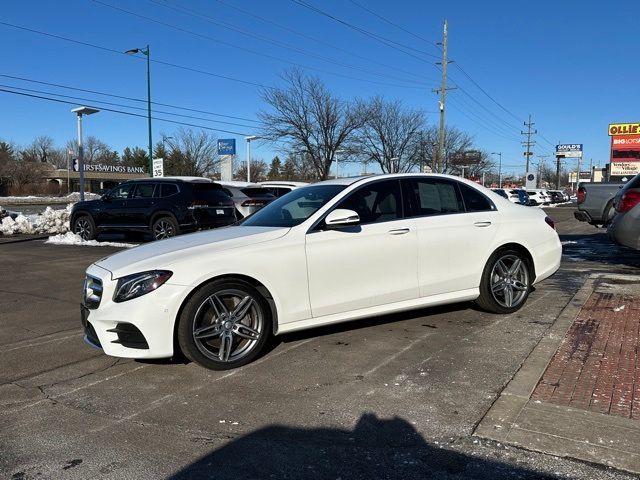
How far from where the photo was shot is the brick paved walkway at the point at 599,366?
371 cm

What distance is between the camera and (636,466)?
2910 millimetres

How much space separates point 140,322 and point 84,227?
12613mm

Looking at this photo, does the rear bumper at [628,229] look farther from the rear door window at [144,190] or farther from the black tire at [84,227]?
the black tire at [84,227]

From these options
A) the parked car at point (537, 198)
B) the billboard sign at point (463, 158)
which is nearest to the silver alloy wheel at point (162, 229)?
the parked car at point (537, 198)

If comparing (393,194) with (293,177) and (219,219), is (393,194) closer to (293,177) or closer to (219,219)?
(219,219)

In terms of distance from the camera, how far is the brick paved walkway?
3.71 m

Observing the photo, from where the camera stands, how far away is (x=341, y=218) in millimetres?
4820

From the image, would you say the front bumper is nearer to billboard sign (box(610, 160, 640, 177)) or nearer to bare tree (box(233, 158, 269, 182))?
billboard sign (box(610, 160, 640, 177))

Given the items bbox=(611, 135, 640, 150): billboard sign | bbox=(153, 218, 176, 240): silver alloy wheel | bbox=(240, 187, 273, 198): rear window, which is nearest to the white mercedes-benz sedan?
bbox=(153, 218, 176, 240): silver alloy wheel

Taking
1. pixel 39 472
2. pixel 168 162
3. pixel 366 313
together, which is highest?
pixel 168 162

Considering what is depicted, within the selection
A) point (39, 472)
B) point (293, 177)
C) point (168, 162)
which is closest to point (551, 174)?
point (293, 177)

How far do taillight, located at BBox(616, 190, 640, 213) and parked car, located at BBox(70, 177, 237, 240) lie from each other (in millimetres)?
8944

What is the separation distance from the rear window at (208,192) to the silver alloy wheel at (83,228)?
392cm

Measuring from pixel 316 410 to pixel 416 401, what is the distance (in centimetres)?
72
